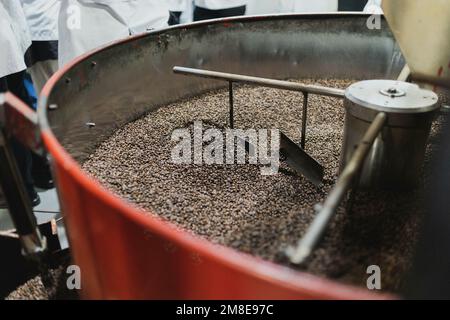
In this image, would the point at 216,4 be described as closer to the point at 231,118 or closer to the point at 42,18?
the point at 42,18

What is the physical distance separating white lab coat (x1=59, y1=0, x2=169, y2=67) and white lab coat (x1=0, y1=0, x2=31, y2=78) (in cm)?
24

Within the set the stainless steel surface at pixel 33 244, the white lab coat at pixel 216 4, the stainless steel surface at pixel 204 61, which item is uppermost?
the white lab coat at pixel 216 4

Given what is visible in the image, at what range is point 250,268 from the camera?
589 mm

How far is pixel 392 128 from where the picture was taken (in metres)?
1.20

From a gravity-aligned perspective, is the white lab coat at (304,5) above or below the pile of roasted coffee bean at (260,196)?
above

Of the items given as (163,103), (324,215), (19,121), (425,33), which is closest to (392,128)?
(425,33)

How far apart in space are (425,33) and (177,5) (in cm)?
228

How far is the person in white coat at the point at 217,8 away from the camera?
126 inches

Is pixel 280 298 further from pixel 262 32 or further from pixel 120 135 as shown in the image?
pixel 262 32

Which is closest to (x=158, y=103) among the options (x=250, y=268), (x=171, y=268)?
(x=171, y=268)

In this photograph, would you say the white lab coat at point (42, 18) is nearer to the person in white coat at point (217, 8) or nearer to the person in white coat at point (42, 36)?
the person in white coat at point (42, 36)

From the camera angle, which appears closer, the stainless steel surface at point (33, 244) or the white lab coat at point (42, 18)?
the stainless steel surface at point (33, 244)

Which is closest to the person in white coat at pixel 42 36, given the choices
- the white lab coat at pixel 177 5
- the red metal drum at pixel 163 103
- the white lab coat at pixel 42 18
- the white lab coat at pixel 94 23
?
the white lab coat at pixel 42 18

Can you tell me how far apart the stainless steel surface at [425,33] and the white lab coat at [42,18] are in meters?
2.26
